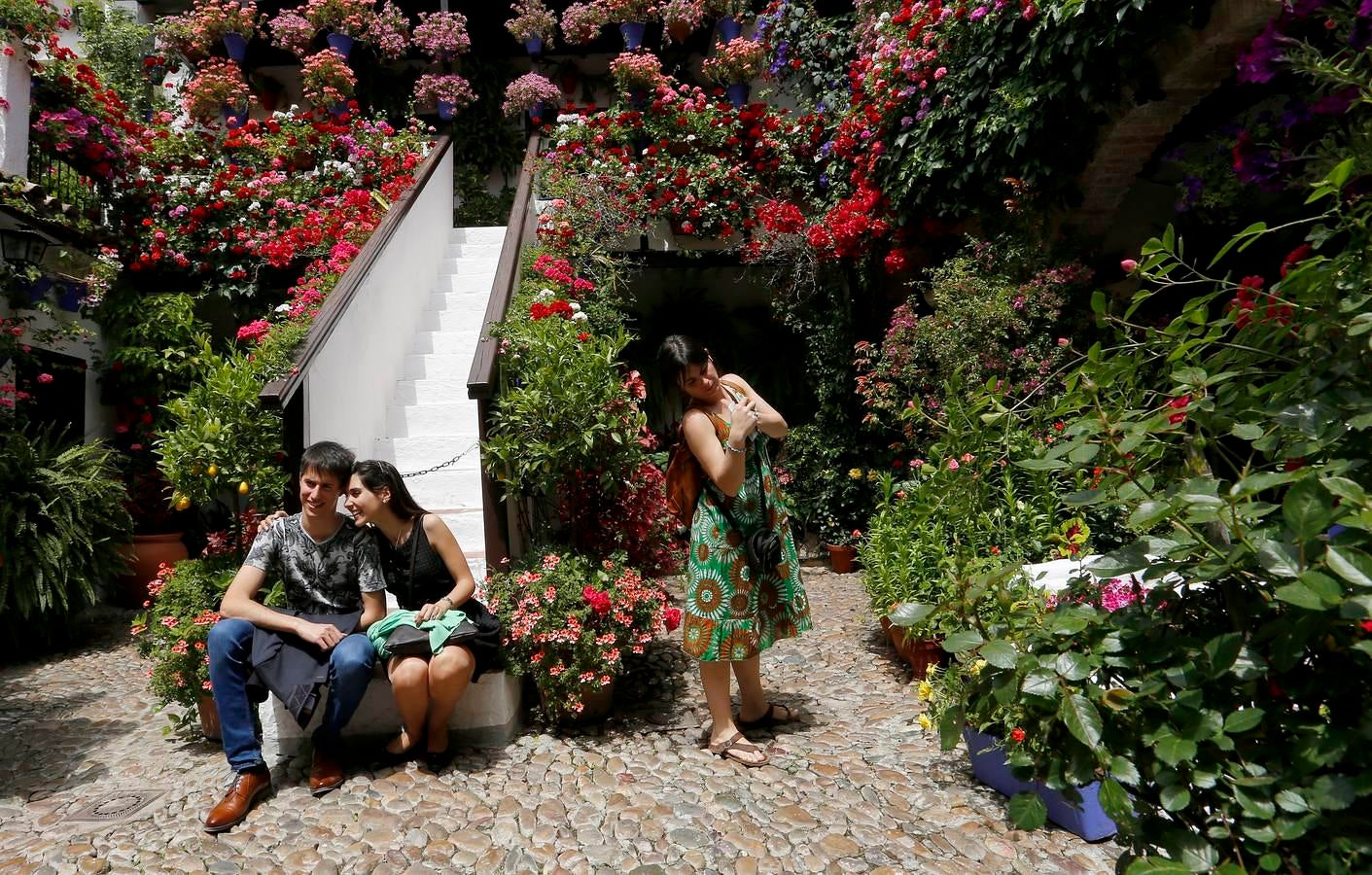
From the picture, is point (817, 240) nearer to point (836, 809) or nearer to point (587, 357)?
point (587, 357)

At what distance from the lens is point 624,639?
3793 mm

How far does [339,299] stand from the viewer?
503 centimetres

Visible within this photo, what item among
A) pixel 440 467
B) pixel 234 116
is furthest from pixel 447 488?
pixel 234 116

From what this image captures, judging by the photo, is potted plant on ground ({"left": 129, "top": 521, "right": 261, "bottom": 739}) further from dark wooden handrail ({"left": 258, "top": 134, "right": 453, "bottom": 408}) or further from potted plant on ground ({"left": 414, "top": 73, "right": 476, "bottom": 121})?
potted plant on ground ({"left": 414, "top": 73, "right": 476, "bottom": 121})

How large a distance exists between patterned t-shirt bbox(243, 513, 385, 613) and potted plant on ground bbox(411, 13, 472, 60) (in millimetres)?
7732

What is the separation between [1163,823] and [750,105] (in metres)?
8.07

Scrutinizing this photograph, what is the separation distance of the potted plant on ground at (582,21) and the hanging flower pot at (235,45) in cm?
357

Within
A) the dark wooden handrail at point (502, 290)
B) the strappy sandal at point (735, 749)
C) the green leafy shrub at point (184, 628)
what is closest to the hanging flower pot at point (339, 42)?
the dark wooden handrail at point (502, 290)

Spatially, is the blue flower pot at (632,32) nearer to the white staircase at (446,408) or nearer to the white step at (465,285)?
the white staircase at (446,408)

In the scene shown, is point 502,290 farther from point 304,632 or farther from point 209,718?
point 209,718

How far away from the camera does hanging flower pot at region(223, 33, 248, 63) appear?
9617 mm

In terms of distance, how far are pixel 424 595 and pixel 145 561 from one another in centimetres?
477

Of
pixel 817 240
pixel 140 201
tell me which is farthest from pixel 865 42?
pixel 140 201

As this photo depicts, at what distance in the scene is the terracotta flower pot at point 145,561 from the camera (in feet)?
22.9
